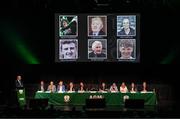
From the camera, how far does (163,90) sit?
2103 cm

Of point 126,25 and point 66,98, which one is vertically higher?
point 126,25

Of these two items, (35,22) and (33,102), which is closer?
(33,102)

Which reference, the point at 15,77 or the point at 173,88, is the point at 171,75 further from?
the point at 15,77

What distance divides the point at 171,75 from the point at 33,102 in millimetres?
8989

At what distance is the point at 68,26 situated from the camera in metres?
19.8

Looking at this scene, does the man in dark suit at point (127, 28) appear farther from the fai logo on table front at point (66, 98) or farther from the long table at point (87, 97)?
the fai logo on table front at point (66, 98)

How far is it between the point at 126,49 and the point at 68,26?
2.64 meters

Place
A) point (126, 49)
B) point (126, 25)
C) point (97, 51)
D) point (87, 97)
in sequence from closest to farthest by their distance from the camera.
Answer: point (87, 97), point (126, 25), point (126, 49), point (97, 51)

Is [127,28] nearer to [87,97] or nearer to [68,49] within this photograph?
[68,49]

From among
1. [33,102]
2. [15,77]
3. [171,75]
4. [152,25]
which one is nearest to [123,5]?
[152,25]

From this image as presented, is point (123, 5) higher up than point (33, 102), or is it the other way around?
point (123, 5)

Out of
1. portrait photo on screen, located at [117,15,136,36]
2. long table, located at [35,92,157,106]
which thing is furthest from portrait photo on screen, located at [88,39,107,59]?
long table, located at [35,92,157,106]

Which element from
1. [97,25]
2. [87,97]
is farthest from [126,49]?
[87,97]

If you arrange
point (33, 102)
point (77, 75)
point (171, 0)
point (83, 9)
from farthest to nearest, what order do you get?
1. point (77, 75)
2. point (83, 9)
3. point (171, 0)
4. point (33, 102)
